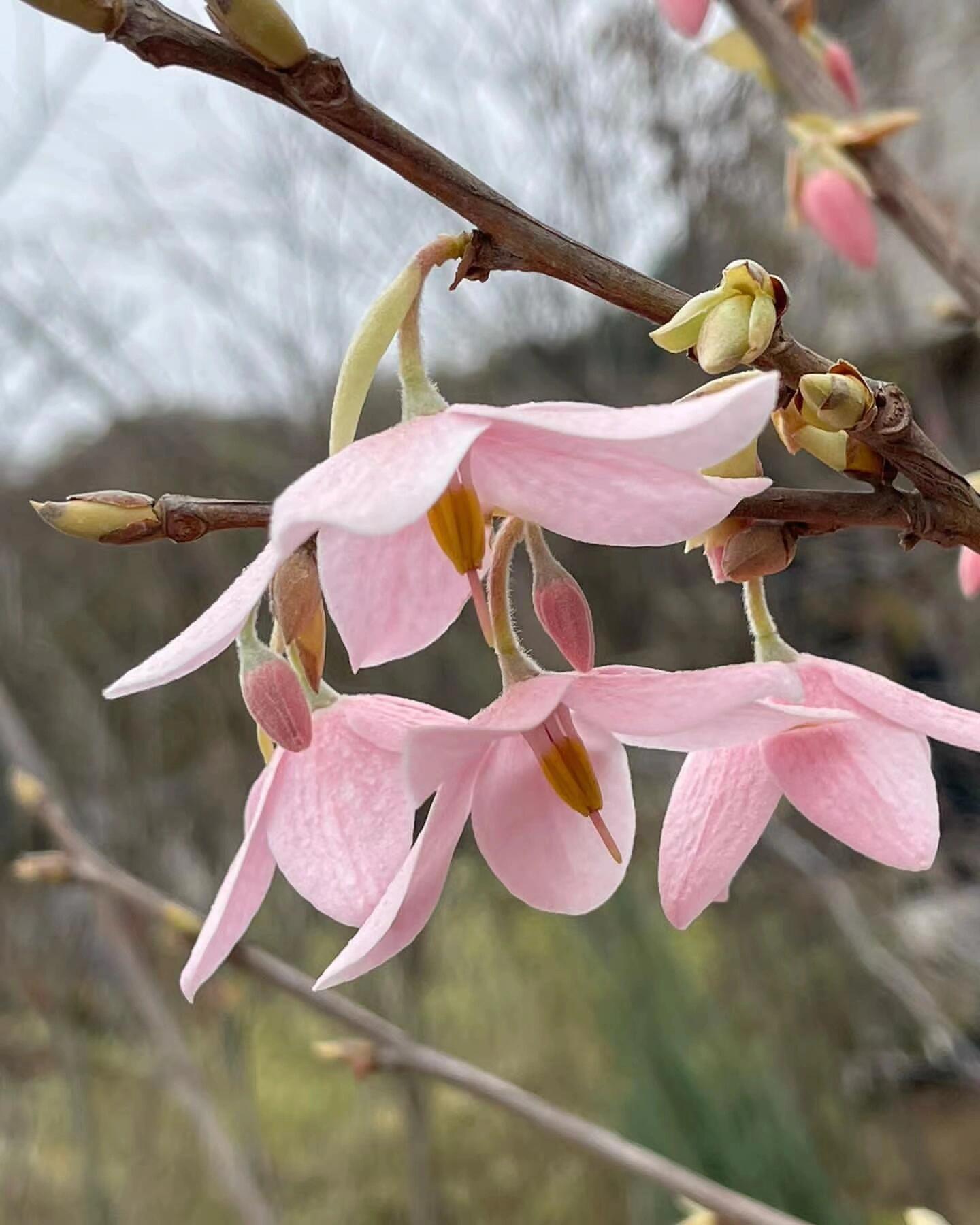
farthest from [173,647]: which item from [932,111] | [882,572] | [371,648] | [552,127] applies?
[932,111]

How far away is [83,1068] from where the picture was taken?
1977mm

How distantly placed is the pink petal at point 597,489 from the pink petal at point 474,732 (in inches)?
1.8

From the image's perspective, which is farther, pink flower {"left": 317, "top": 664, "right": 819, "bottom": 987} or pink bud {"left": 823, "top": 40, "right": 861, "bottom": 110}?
pink bud {"left": 823, "top": 40, "right": 861, "bottom": 110}

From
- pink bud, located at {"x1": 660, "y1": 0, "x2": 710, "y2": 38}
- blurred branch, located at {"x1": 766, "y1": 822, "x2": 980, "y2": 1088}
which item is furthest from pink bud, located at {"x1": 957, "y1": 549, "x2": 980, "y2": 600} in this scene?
blurred branch, located at {"x1": 766, "y1": 822, "x2": 980, "y2": 1088}

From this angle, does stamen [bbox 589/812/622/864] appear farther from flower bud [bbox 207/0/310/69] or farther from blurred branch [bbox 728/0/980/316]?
blurred branch [bbox 728/0/980/316]

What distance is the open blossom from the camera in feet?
0.79

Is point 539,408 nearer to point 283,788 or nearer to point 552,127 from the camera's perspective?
point 283,788

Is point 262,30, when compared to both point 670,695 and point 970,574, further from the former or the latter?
point 970,574

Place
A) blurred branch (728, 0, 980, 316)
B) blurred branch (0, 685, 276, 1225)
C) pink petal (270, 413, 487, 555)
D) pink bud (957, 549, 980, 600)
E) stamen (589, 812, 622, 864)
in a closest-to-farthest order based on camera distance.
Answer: pink petal (270, 413, 487, 555) → stamen (589, 812, 622, 864) → pink bud (957, 549, 980, 600) → blurred branch (728, 0, 980, 316) → blurred branch (0, 685, 276, 1225)

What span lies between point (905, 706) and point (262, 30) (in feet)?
0.89

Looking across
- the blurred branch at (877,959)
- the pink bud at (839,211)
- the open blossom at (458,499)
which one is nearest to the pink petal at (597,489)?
the open blossom at (458,499)

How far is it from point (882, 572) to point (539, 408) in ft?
7.41

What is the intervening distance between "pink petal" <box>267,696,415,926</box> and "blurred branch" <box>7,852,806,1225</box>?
41cm

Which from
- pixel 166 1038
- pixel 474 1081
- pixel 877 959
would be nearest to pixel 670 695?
pixel 474 1081
